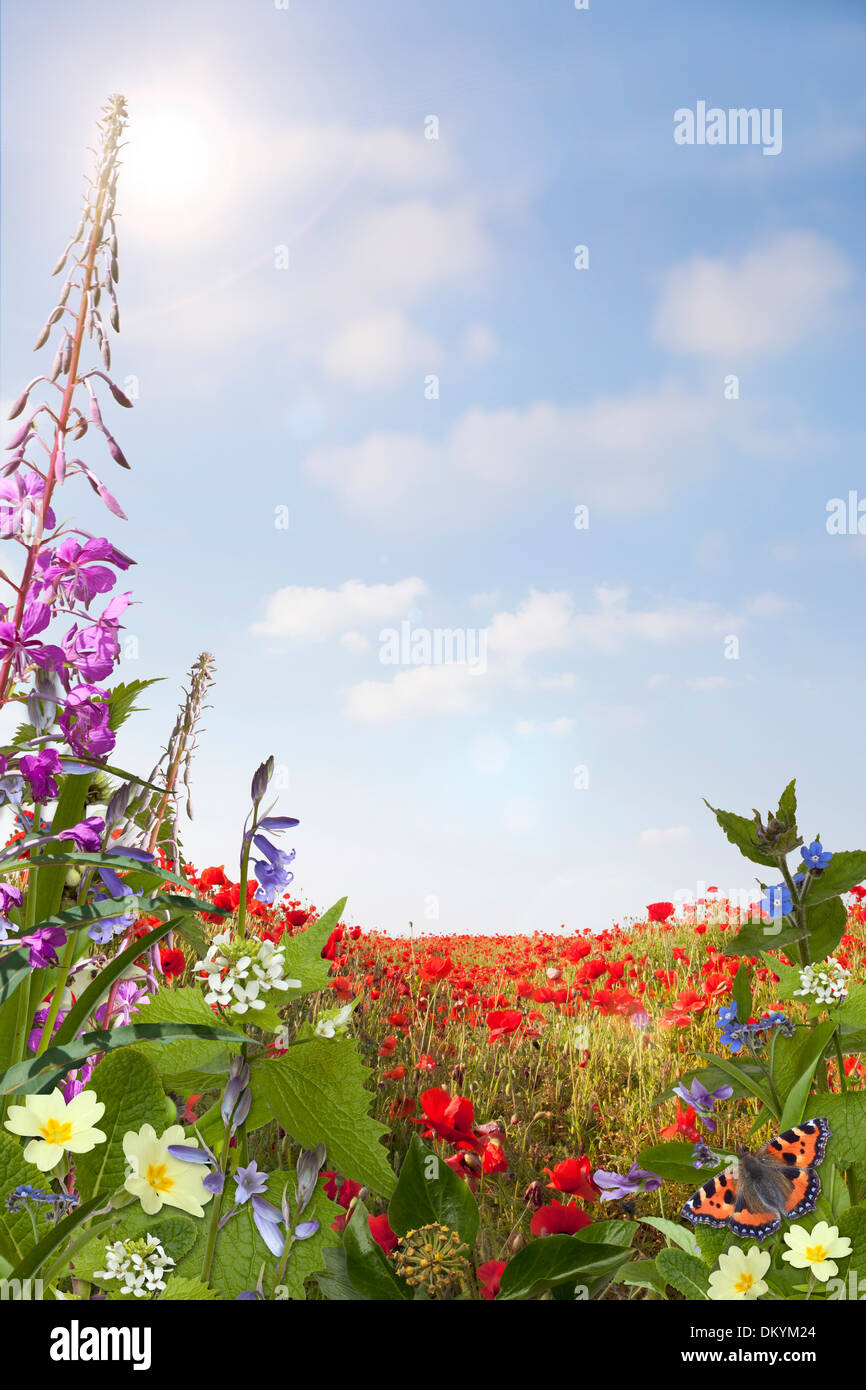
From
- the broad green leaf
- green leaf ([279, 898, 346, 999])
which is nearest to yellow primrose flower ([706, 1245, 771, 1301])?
green leaf ([279, 898, 346, 999])

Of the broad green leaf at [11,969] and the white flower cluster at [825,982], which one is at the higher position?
the broad green leaf at [11,969]

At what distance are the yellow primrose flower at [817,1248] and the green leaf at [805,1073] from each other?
0.34m

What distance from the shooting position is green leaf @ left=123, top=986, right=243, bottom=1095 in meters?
1.30

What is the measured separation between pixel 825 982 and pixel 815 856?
27cm

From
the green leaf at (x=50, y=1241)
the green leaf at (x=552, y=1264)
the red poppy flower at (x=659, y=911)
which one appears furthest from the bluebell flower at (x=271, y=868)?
the red poppy flower at (x=659, y=911)

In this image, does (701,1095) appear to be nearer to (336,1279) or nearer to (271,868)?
(336,1279)

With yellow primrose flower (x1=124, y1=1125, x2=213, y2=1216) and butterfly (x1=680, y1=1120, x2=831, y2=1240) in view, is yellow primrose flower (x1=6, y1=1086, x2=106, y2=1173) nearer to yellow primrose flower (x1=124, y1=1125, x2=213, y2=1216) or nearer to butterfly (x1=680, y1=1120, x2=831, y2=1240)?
yellow primrose flower (x1=124, y1=1125, x2=213, y2=1216)

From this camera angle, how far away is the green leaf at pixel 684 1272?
4.53ft

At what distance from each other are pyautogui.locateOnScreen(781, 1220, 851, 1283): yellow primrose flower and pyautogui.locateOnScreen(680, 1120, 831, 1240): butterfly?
0.03m

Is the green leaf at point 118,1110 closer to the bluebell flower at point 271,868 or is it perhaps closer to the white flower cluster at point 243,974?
the white flower cluster at point 243,974

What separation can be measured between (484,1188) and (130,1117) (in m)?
2.57

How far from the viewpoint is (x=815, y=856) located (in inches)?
76.3
